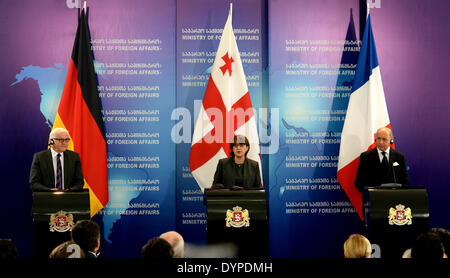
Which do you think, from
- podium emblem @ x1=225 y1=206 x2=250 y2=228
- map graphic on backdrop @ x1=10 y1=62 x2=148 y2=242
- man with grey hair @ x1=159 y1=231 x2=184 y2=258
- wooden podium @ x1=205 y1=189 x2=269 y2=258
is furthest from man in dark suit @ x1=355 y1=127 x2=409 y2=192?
man with grey hair @ x1=159 y1=231 x2=184 y2=258

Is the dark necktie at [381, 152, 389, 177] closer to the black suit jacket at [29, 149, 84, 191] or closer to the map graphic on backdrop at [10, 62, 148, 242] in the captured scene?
the map graphic on backdrop at [10, 62, 148, 242]

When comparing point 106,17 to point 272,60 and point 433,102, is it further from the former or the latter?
point 433,102

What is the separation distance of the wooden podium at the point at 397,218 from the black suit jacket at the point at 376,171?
87cm

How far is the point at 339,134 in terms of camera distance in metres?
6.02

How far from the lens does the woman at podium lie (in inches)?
194

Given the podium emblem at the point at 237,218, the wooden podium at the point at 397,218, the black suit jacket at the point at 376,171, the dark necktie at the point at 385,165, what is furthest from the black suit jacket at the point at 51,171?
the dark necktie at the point at 385,165

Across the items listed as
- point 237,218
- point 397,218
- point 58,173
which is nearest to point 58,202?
point 58,173

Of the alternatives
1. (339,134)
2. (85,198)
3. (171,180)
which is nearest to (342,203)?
(339,134)

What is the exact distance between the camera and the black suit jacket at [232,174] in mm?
4914

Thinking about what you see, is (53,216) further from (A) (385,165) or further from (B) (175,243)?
(A) (385,165)

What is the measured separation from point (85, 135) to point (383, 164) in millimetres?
3425

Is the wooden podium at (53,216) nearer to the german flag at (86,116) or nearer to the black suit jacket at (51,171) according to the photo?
the black suit jacket at (51,171)

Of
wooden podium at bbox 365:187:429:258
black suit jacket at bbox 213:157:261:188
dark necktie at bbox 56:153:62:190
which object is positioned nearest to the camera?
wooden podium at bbox 365:187:429:258

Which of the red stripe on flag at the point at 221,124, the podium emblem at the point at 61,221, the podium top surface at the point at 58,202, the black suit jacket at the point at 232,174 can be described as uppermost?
the red stripe on flag at the point at 221,124
